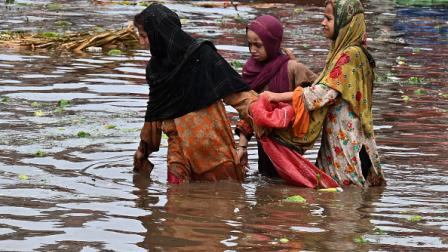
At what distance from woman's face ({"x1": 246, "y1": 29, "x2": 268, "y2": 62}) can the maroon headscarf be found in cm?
2

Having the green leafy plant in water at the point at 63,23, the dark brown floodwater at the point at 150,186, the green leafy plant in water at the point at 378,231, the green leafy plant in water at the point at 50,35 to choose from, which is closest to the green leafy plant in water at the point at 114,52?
the dark brown floodwater at the point at 150,186

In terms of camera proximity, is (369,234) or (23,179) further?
(23,179)

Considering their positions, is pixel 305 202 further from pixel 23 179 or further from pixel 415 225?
pixel 23 179

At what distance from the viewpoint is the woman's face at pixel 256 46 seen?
8133 millimetres

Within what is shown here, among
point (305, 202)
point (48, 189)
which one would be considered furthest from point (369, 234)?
point (48, 189)

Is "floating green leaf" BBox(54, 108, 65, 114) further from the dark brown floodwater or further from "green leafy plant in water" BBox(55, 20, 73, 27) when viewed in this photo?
"green leafy plant in water" BBox(55, 20, 73, 27)

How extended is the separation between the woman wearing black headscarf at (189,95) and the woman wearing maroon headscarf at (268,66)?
226 millimetres

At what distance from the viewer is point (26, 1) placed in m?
24.6

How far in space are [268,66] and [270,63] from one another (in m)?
0.03

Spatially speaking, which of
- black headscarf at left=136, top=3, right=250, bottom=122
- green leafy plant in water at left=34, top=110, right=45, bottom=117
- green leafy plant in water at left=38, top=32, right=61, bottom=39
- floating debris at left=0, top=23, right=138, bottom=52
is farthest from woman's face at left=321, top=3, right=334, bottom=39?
green leafy plant in water at left=38, top=32, right=61, bottom=39

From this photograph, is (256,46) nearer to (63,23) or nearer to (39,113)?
(39,113)

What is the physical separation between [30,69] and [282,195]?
7.04 m

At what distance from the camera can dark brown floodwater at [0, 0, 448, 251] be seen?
6578 mm

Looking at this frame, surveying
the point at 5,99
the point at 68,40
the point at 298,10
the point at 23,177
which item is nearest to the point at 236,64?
the point at 68,40
